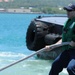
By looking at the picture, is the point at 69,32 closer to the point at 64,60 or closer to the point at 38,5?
the point at 64,60

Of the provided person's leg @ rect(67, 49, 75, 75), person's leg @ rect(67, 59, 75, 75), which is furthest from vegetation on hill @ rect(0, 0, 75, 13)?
person's leg @ rect(67, 59, 75, 75)

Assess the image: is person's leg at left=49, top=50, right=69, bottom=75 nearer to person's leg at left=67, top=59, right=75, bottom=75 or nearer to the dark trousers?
the dark trousers

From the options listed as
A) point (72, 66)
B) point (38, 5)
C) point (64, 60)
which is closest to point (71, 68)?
point (72, 66)

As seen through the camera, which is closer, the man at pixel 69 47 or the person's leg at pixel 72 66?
the person's leg at pixel 72 66

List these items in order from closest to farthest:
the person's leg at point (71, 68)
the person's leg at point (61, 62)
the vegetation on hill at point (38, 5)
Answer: the person's leg at point (71, 68)
the person's leg at point (61, 62)
the vegetation on hill at point (38, 5)

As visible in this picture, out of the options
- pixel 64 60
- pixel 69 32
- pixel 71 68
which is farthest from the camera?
pixel 64 60

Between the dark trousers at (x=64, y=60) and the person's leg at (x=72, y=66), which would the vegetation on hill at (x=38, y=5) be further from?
the person's leg at (x=72, y=66)

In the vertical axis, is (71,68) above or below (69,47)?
below

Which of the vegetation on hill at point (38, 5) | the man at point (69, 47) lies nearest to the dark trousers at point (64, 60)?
the man at point (69, 47)

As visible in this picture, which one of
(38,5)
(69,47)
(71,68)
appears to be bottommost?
(38,5)

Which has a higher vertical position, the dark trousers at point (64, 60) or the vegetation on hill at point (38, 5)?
the dark trousers at point (64, 60)

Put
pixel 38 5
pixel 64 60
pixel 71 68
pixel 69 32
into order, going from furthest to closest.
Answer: pixel 38 5 < pixel 64 60 < pixel 69 32 < pixel 71 68

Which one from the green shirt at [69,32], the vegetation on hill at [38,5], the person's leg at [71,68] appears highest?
the green shirt at [69,32]

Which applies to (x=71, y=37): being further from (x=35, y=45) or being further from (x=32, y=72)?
(x=35, y=45)
